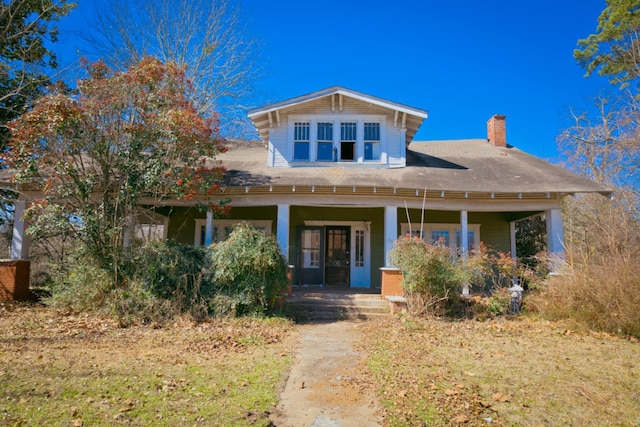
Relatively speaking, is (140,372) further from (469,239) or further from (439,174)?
(469,239)

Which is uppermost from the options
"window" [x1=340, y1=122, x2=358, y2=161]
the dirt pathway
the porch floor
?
"window" [x1=340, y1=122, x2=358, y2=161]

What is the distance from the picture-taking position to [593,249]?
8711 mm

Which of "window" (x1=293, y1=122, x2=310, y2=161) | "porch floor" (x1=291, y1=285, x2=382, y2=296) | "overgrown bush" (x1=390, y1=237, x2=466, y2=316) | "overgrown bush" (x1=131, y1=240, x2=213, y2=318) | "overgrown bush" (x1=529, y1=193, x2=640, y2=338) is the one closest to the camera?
"overgrown bush" (x1=529, y1=193, x2=640, y2=338)

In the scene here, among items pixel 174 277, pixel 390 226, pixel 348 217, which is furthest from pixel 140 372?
pixel 348 217

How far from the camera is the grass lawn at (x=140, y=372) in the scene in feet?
13.1

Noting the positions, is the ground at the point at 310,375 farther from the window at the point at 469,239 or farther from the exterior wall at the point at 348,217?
the window at the point at 469,239

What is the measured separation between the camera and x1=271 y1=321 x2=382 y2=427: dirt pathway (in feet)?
13.4

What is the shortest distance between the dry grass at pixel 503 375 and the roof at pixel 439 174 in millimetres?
4480

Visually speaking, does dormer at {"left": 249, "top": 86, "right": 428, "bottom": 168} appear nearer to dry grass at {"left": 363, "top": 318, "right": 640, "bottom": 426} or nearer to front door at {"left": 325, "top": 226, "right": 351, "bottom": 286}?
front door at {"left": 325, "top": 226, "right": 351, "bottom": 286}

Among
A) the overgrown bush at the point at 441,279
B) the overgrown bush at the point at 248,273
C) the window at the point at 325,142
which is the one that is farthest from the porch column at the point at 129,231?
the overgrown bush at the point at 441,279

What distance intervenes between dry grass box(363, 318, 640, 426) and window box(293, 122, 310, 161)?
6.77m

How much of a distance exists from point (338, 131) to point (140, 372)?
9873mm

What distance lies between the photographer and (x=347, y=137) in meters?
13.4

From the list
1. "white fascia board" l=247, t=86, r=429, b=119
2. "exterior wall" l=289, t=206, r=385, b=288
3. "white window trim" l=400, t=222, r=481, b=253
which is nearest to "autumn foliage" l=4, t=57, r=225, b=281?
"white fascia board" l=247, t=86, r=429, b=119
